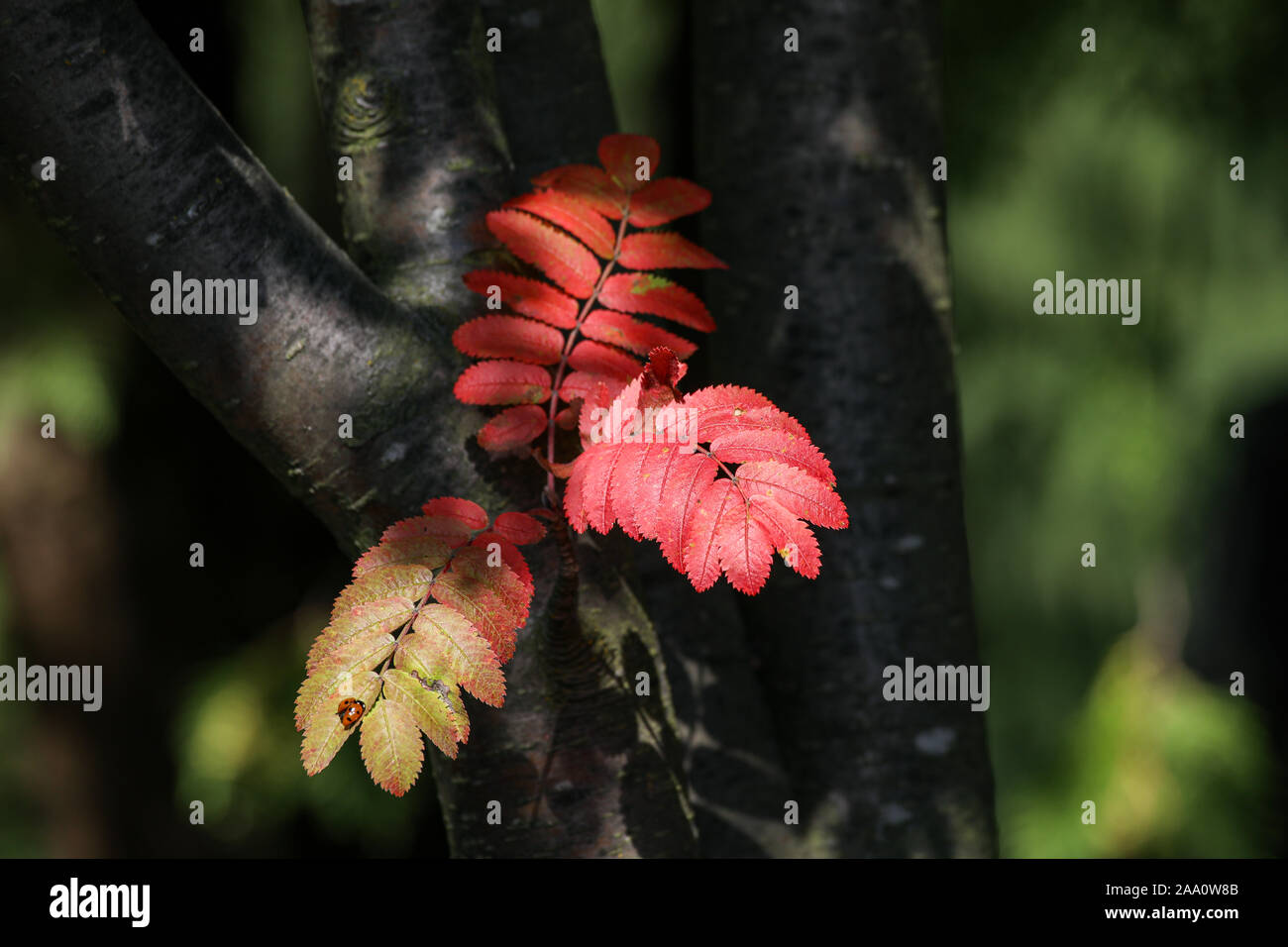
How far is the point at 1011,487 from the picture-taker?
1.51m

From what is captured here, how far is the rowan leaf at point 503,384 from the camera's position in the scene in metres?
0.68

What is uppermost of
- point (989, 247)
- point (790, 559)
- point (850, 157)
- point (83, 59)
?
point (989, 247)

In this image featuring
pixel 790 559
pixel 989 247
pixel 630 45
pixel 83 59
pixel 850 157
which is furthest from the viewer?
pixel 989 247

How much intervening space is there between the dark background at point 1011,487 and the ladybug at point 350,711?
91 centimetres

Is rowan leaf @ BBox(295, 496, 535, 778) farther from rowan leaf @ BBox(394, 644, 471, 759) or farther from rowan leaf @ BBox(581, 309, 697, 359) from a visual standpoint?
rowan leaf @ BBox(581, 309, 697, 359)

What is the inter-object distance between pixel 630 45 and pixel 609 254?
75 centimetres

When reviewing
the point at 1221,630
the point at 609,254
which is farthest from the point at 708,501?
the point at 1221,630

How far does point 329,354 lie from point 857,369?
Result: 0.57 m

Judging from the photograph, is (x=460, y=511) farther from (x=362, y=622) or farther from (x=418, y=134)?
(x=418, y=134)

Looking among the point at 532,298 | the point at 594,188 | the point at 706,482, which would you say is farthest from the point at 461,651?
the point at 594,188

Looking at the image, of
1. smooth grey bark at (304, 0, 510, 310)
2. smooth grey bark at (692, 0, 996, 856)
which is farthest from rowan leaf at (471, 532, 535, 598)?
smooth grey bark at (692, 0, 996, 856)

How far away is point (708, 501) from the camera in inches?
21.8

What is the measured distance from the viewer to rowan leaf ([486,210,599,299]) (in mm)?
724

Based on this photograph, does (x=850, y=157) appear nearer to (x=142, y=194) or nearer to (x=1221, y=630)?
(x=142, y=194)
